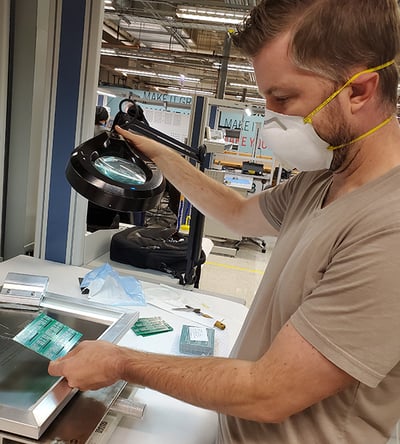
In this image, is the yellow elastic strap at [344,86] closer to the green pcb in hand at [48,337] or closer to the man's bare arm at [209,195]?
the man's bare arm at [209,195]

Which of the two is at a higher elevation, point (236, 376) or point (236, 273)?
point (236, 376)

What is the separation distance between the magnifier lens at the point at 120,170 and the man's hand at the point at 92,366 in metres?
0.40

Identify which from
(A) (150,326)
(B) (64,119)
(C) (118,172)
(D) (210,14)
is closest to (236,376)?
(C) (118,172)

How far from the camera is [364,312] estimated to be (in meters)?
0.59

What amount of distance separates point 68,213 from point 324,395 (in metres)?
1.52

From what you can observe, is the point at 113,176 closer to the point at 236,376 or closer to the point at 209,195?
the point at 209,195

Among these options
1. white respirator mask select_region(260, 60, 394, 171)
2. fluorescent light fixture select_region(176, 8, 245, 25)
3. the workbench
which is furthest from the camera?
fluorescent light fixture select_region(176, 8, 245, 25)

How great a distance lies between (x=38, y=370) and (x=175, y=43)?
9541 mm

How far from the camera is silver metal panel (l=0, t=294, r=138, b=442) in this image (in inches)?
29.7

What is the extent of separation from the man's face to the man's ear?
0.03 m

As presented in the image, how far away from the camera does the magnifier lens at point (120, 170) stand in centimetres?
99

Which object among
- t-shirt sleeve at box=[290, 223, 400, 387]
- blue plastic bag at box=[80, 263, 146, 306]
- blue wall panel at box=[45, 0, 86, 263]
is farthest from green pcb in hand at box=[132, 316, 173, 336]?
t-shirt sleeve at box=[290, 223, 400, 387]

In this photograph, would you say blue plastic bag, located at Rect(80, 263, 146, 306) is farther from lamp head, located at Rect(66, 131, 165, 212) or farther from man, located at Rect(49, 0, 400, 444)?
man, located at Rect(49, 0, 400, 444)

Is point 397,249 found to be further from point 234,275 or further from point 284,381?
point 234,275
